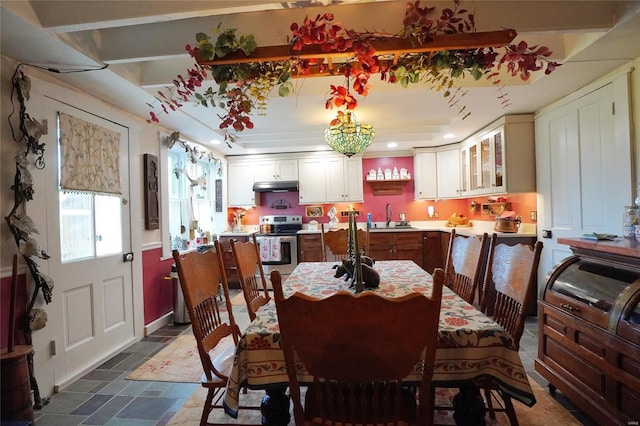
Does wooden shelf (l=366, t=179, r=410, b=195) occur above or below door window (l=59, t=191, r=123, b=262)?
above

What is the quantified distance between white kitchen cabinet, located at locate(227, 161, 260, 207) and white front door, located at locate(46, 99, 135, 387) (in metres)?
2.52

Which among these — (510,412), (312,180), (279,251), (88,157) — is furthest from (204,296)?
(312,180)

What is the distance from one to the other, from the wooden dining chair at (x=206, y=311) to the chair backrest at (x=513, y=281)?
1.36 m

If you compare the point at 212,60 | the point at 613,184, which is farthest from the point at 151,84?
the point at 613,184

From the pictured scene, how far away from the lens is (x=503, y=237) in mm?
3578

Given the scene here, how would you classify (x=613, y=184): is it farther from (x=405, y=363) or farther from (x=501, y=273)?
(x=405, y=363)

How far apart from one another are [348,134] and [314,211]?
3.42 meters

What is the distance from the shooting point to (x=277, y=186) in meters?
Answer: 5.36

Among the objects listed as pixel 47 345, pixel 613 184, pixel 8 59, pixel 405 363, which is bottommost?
pixel 47 345

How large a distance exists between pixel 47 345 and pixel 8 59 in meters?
1.89

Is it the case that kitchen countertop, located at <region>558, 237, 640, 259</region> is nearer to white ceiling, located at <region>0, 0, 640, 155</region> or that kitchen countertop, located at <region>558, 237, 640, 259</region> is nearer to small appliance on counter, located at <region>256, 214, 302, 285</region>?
white ceiling, located at <region>0, 0, 640, 155</region>

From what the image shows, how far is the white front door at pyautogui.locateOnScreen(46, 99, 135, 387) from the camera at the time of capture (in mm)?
2264

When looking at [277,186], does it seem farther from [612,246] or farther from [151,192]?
[612,246]

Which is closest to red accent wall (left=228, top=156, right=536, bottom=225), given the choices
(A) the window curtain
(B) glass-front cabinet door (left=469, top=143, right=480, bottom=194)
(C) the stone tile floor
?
(B) glass-front cabinet door (left=469, top=143, right=480, bottom=194)
